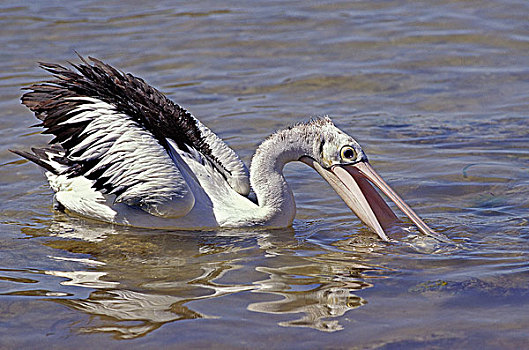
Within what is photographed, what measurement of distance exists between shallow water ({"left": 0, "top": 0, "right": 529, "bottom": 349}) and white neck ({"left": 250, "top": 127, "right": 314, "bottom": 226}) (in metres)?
0.15

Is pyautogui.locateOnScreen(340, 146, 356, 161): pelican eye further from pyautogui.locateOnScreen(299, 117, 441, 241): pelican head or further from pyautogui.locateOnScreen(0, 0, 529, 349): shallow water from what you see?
pyautogui.locateOnScreen(0, 0, 529, 349): shallow water

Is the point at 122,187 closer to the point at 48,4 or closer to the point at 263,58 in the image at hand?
the point at 263,58

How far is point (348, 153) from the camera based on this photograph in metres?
4.89

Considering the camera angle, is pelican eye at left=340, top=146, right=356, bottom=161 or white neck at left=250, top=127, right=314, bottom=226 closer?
pelican eye at left=340, top=146, right=356, bottom=161

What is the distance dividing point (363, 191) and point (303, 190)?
0.75m

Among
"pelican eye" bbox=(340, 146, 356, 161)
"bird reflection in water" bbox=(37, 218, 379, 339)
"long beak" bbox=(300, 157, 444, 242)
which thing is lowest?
"bird reflection in water" bbox=(37, 218, 379, 339)

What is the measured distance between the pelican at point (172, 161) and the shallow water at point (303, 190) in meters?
0.15

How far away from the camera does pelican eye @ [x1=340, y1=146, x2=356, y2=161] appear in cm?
488

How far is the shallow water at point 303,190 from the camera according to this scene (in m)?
3.68

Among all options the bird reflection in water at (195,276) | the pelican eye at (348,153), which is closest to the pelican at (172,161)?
the pelican eye at (348,153)

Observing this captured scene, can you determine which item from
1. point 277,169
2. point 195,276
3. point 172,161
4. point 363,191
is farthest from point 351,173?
point 195,276

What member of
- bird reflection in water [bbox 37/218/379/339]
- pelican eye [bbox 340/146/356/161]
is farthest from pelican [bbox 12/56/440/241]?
bird reflection in water [bbox 37/218/379/339]

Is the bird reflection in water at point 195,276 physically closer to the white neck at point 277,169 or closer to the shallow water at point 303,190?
the shallow water at point 303,190

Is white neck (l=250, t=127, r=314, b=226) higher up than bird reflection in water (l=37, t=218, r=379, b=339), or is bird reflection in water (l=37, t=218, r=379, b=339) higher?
white neck (l=250, t=127, r=314, b=226)
